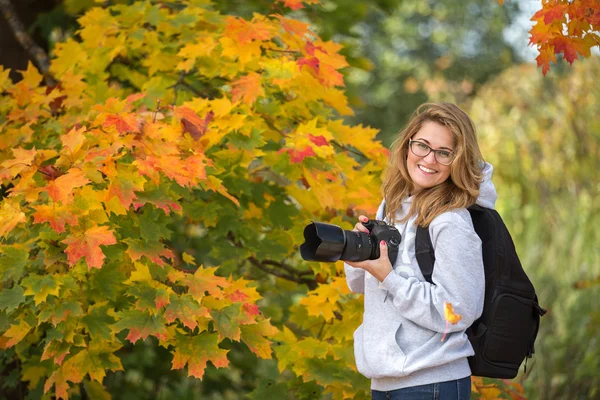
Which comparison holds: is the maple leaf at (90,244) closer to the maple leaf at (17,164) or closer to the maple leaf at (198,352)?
the maple leaf at (17,164)

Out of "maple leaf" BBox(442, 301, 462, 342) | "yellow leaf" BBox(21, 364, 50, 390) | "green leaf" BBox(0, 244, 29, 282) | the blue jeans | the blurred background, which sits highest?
"green leaf" BBox(0, 244, 29, 282)

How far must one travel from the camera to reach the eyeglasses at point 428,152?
2084mm

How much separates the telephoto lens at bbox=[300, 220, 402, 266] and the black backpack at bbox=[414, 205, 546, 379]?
2.8 inches

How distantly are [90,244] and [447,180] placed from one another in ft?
3.58

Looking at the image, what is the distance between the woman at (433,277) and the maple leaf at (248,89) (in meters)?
0.95

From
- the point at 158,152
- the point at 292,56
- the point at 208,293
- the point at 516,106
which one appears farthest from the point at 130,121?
the point at 516,106

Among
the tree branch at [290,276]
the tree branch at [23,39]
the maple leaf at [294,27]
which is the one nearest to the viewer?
the maple leaf at [294,27]

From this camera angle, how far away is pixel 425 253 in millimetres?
1994

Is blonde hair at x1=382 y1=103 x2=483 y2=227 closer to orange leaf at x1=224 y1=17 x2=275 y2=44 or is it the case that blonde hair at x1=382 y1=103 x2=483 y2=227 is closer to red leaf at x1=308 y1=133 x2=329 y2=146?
red leaf at x1=308 y1=133 x2=329 y2=146

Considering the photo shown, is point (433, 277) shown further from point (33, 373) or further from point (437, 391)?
point (33, 373)

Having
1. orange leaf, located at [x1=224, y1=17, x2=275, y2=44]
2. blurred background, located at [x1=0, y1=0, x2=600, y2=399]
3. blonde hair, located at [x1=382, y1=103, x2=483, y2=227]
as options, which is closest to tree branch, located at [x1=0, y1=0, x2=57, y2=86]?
blurred background, located at [x1=0, y1=0, x2=600, y2=399]

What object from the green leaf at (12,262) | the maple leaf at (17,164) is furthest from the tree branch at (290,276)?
the maple leaf at (17,164)

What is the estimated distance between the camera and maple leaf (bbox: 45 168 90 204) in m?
2.29

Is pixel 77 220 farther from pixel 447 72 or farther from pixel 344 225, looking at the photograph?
pixel 447 72
